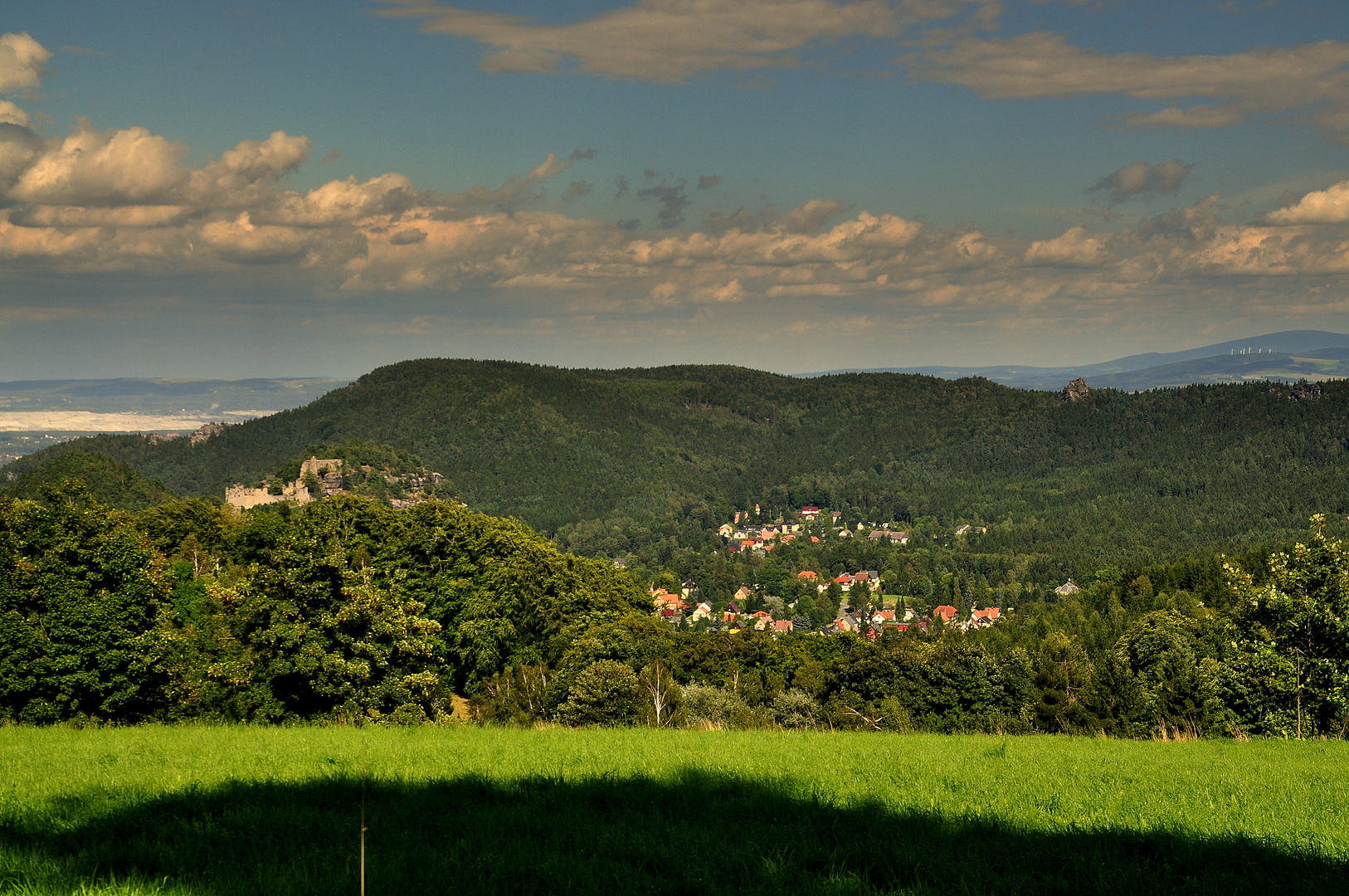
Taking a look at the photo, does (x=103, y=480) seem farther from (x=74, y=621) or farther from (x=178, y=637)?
(x=74, y=621)

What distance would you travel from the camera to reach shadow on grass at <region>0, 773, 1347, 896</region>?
6.24 meters

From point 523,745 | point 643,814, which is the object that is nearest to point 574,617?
point 523,745

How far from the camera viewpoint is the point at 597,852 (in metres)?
7.01

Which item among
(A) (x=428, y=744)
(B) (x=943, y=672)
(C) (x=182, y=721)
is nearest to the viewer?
(A) (x=428, y=744)

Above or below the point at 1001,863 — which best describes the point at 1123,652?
below

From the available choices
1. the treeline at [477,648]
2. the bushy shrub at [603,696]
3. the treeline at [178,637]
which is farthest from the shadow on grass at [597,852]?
the bushy shrub at [603,696]

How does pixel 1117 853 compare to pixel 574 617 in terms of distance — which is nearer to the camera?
pixel 1117 853

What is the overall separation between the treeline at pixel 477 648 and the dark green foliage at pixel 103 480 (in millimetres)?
81045

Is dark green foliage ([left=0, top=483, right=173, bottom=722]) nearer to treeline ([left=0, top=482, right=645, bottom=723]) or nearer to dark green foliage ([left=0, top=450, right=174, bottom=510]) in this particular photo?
treeline ([left=0, top=482, right=645, bottom=723])

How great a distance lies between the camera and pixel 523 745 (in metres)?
14.2

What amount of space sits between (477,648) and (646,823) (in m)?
37.8

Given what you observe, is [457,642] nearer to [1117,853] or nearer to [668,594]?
[1117,853]

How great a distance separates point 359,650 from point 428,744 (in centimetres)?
1493

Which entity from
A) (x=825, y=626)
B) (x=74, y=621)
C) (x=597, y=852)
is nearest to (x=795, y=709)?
(x=74, y=621)
